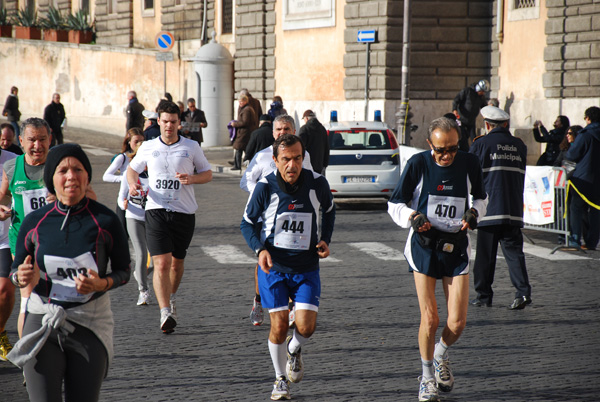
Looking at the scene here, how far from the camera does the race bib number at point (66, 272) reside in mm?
4293

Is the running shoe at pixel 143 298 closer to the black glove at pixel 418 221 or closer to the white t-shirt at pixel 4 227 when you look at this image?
the white t-shirt at pixel 4 227

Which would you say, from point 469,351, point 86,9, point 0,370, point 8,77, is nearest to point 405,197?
point 469,351

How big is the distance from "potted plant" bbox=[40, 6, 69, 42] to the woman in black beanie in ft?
119

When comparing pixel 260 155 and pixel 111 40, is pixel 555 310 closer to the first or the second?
A: pixel 260 155

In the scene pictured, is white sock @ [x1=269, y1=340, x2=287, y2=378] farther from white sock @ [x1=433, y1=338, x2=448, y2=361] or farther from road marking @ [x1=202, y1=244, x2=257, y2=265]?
road marking @ [x1=202, y1=244, x2=257, y2=265]

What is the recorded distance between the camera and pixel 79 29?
4050 centimetres

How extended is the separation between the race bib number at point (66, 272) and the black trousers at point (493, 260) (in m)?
5.21

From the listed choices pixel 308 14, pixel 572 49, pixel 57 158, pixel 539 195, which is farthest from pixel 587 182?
pixel 308 14

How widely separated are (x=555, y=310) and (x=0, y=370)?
4.80 meters

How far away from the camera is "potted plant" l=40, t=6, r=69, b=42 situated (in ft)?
128

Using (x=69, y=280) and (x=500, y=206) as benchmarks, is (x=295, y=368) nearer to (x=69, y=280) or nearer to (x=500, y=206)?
(x=69, y=280)

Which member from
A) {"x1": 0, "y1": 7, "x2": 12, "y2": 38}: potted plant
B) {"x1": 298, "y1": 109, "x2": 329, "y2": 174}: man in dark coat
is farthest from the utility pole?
{"x1": 0, "y1": 7, "x2": 12, "y2": 38}: potted plant

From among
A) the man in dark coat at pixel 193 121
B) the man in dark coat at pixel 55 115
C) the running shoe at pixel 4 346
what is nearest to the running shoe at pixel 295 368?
the running shoe at pixel 4 346

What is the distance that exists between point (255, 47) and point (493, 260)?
74.9 ft
